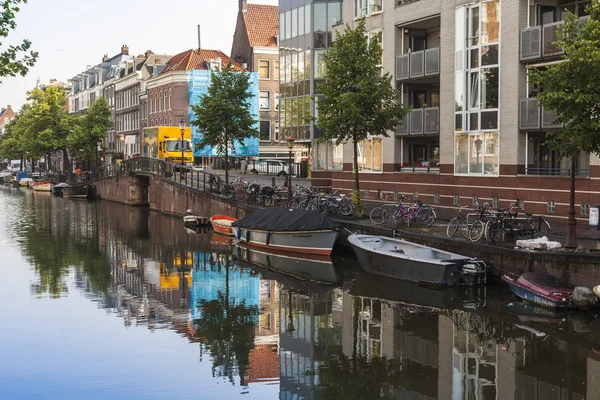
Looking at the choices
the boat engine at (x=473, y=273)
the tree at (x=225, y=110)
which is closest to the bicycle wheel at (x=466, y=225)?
the boat engine at (x=473, y=273)

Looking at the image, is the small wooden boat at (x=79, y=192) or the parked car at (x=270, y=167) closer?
the parked car at (x=270, y=167)

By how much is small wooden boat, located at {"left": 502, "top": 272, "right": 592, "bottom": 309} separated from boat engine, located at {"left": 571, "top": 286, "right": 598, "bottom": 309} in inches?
6.9

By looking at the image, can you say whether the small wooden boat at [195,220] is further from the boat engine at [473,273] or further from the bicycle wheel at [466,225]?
the boat engine at [473,273]

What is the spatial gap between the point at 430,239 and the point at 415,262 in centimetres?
201

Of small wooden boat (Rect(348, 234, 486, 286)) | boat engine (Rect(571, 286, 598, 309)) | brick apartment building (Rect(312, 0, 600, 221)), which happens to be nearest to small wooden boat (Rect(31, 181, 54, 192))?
brick apartment building (Rect(312, 0, 600, 221))

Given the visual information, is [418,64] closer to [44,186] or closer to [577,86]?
[577,86]

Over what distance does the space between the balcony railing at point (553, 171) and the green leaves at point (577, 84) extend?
680 centimetres

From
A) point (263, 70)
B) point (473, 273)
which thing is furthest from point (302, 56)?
point (263, 70)

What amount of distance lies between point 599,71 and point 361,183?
2168 cm

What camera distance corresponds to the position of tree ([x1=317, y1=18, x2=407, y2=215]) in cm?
3362

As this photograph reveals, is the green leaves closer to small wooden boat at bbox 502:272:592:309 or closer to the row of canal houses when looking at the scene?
small wooden boat at bbox 502:272:592:309

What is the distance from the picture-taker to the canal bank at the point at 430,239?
2241 cm

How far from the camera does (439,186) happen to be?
36.3 metres

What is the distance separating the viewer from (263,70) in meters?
82.6
